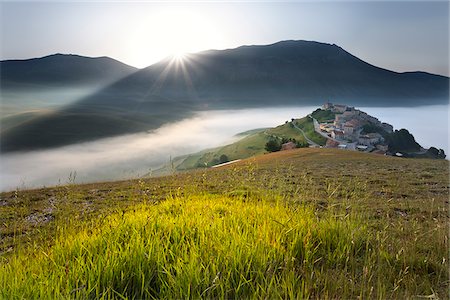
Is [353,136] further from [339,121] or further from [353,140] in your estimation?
[339,121]

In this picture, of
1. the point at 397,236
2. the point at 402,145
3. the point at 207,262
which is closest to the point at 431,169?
the point at 397,236

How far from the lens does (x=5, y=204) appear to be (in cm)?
1423

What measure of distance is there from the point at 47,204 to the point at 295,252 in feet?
38.1

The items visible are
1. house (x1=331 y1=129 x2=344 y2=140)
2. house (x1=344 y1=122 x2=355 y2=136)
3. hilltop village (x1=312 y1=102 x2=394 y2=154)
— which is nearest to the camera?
hilltop village (x1=312 y1=102 x2=394 y2=154)

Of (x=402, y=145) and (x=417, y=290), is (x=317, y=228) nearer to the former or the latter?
(x=417, y=290)

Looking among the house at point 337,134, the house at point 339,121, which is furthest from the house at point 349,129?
the house at point 339,121

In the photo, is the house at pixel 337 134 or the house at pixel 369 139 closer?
the house at pixel 369 139

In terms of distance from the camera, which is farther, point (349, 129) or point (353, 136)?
point (349, 129)

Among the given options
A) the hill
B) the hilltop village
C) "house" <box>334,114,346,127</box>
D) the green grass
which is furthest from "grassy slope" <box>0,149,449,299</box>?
"house" <box>334,114,346,127</box>

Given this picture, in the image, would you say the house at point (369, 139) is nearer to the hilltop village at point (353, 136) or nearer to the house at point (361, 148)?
the hilltop village at point (353, 136)

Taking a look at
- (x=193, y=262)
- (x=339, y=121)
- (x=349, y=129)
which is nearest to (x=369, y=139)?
(x=349, y=129)

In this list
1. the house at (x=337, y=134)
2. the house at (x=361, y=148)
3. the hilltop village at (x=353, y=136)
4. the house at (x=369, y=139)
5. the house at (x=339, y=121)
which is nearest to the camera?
the house at (x=361, y=148)

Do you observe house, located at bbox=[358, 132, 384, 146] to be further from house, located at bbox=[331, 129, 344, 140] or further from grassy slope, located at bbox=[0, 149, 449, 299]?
grassy slope, located at bbox=[0, 149, 449, 299]

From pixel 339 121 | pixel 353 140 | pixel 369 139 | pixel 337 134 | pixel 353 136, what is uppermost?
pixel 339 121
